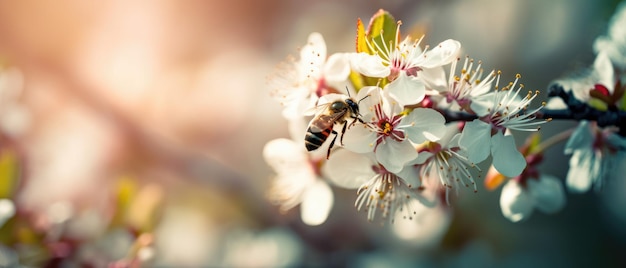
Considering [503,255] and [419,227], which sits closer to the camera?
[419,227]

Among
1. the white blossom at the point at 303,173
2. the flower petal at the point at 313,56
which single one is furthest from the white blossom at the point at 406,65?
the white blossom at the point at 303,173

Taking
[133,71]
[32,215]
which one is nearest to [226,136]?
[133,71]

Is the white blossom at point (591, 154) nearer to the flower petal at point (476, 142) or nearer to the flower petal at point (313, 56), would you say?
the flower petal at point (476, 142)

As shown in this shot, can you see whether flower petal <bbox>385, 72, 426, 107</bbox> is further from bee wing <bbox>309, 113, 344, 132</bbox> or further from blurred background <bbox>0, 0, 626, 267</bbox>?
blurred background <bbox>0, 0, 626, 267</bbox>

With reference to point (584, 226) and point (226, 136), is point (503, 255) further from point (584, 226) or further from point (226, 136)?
point (226, 136)

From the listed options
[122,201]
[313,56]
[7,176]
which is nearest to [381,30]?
[313,56]

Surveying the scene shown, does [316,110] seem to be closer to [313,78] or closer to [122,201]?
[313,78]
